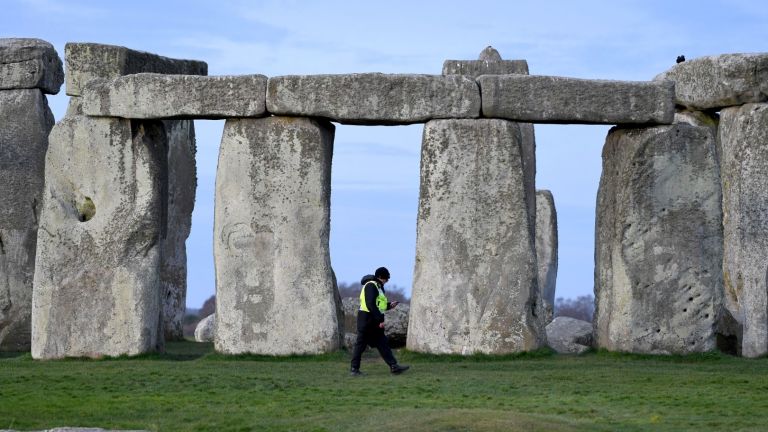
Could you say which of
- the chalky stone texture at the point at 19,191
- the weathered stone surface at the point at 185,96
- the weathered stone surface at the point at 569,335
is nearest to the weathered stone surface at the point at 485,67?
the weathered stone surface at the point at 569,335

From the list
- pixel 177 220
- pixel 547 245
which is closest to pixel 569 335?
pixel 547 245

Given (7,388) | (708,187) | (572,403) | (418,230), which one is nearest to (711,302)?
(708,187)

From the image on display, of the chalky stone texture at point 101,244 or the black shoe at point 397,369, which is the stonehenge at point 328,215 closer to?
the chalky stone texture at point 101,244

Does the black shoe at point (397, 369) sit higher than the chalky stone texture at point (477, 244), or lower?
lower

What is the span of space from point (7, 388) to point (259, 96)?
528 centimetres

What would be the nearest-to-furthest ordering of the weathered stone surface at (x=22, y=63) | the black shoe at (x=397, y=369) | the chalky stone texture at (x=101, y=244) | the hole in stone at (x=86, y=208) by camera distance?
the black shoe at (x=397, y=369) < the chalky stone texture at (x=101, y=244) < the hole in stone at (x=86, y=208) < the weathered stone surface at (x=22, y=63)

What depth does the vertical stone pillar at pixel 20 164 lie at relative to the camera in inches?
1070

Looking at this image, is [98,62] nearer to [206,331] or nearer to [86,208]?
[86,208]

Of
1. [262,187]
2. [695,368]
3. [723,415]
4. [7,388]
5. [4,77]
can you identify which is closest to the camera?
[723,415]

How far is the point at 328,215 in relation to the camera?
2375cm

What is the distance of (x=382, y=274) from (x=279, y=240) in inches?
111

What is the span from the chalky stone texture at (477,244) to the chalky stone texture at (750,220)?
3.39m

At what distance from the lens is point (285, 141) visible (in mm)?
23562

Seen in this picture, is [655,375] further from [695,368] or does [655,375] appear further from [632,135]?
[632,135]
